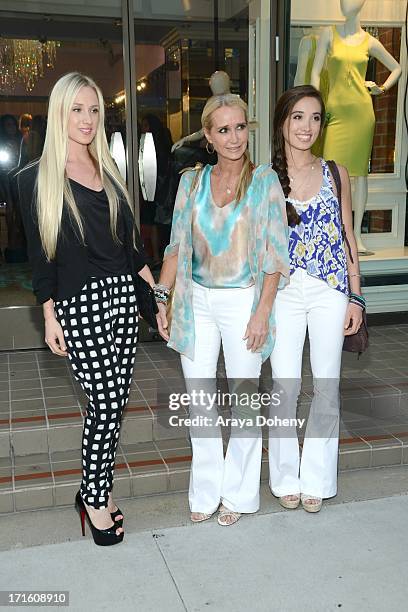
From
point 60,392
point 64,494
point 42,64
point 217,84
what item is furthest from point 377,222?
point 64,494

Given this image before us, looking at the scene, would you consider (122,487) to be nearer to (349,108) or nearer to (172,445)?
(172,445)

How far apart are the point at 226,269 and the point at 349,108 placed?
11.6 ft

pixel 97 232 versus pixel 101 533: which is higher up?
pixel 97 232

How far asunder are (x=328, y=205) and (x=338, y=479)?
141 cm

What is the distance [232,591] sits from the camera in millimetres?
2527

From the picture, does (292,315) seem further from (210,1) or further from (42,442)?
(210,1)

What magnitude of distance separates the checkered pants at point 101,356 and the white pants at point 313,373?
623mm

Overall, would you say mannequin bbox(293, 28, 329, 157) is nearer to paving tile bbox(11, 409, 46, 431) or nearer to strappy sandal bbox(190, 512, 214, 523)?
paving tile bbox(11, 409, 46, 431)

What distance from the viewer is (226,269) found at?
2.70m

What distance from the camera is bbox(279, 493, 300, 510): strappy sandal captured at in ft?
10.2

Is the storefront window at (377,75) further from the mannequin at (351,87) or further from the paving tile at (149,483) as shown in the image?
the paving tile at (149,483)

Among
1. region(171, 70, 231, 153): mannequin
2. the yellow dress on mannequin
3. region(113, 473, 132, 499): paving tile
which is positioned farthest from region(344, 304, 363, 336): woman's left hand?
the yellow dress on mannequin

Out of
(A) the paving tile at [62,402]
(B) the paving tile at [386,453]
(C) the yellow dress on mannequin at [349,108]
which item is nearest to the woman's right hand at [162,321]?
(A) the paving tile at [62,402]

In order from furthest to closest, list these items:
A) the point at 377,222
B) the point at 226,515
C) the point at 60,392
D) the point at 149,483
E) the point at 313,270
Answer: the point at 377,222 < the point at 60,392 < the point at 149,483 < the point at 226,515 < the point at 313,270
